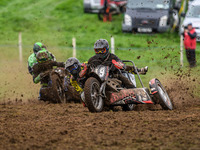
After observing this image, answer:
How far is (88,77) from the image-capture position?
9.32 m

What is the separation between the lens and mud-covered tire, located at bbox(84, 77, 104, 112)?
860 centimetres

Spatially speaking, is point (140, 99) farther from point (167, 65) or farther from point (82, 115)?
point (167, 65)

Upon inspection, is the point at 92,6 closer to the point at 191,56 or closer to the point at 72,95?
the point at 191,56

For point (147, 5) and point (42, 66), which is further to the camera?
point (147, 5)

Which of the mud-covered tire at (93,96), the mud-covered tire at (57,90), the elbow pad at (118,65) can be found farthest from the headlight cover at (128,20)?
the mud-covered tire at (93,96)

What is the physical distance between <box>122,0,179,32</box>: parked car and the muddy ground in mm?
12514

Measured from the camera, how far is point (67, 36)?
24.7m

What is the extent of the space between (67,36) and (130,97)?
15697mm

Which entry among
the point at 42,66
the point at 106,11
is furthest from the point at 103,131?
the point at 106,11

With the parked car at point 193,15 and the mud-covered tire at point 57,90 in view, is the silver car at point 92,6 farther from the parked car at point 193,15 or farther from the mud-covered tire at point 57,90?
the mud-covered tire at point 57,90

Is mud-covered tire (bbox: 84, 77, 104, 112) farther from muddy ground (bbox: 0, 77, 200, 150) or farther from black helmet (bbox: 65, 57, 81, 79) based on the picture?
black helmet (bbox: 65, 57, 81, 79)

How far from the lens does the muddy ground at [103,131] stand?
6019 millimetres

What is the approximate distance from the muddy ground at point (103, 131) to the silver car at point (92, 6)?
19.2 meters

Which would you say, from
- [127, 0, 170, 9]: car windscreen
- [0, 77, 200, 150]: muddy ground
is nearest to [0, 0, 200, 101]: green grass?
[127, 0, 170, 9]: car windscreen
